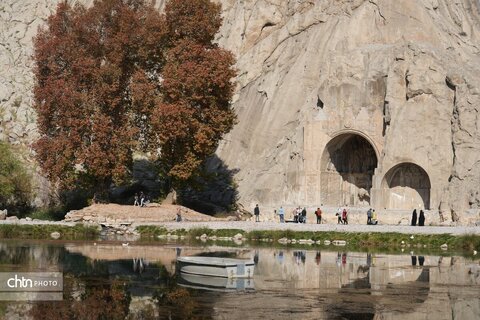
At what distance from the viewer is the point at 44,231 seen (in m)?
53.1

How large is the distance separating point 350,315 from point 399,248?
21699 mm

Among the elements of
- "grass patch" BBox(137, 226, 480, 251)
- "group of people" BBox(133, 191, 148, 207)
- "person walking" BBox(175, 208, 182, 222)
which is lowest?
"grass patch" BBox(137, 226, 480, 251)

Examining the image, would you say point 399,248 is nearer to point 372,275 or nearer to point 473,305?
point 372,275

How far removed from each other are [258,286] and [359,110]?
1408 inches

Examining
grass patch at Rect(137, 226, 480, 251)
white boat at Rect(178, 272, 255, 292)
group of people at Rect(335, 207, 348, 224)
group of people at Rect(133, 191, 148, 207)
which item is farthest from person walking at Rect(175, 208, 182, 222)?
white boat at Rect(178, 272, 255, 292)

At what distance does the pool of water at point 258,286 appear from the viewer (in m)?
26.4

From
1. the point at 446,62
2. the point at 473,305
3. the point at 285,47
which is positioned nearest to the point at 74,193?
the point at 285,47

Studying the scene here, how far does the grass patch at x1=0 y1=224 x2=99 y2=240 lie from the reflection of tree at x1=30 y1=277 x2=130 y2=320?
21.6 meters

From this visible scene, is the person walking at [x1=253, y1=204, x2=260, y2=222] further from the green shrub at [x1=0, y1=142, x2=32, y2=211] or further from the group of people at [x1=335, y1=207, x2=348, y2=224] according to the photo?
the green shrub at [x1=0, y1=142, x2=32, y2=211]

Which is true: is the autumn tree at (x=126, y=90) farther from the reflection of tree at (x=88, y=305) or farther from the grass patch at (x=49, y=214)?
the reflection of tree at (x=88, y=305)

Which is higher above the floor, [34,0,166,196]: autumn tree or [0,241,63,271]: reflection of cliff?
[34,0,166,196]: autumn tree

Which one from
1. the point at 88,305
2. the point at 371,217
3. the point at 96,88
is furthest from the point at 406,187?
the point at 88,305

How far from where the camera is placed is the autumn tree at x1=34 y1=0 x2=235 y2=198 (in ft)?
204

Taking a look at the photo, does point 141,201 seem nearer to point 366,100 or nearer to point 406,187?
point 366,100
